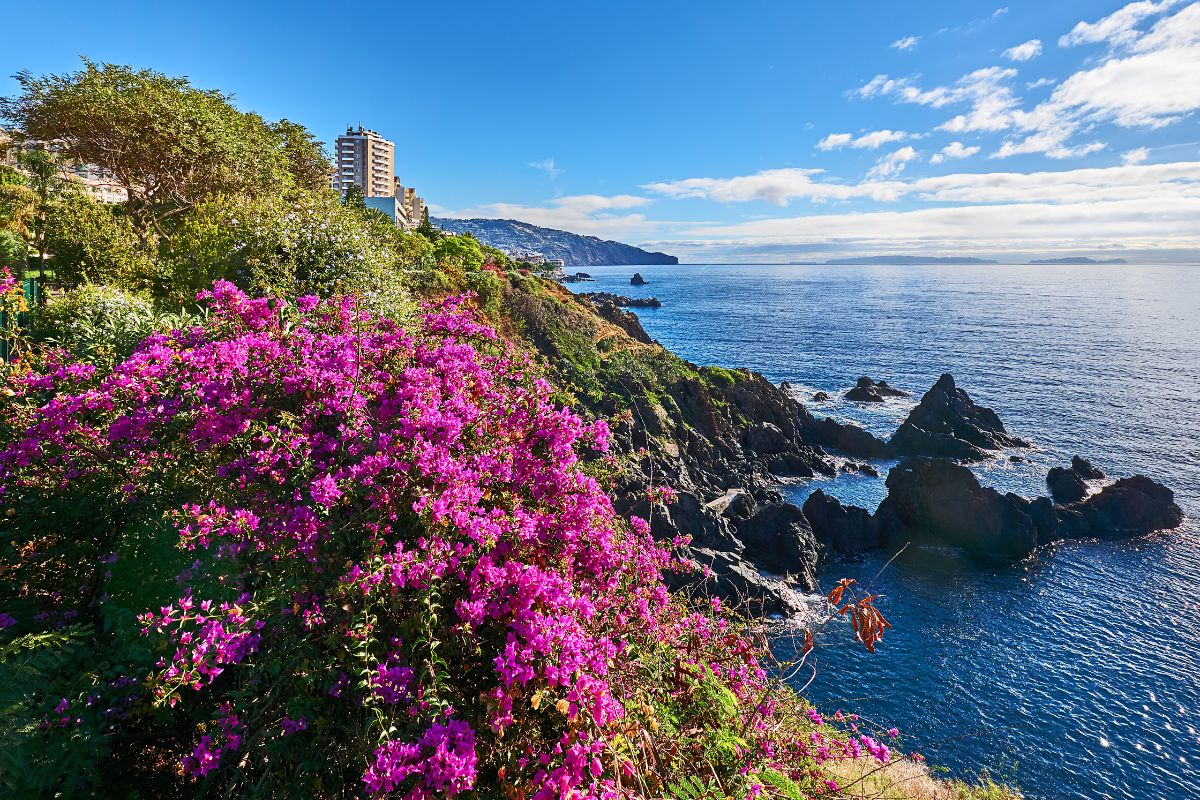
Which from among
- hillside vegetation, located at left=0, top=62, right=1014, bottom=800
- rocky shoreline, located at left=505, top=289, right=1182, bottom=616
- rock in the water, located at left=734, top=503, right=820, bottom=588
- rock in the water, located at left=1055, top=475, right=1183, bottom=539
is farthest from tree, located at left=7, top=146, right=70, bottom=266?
rock in the water, located at left=1055, top=475, right=1183, bottom=539

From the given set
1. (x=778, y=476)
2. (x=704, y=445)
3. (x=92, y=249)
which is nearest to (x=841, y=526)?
(x=778, y=476)

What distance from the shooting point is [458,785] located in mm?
3416

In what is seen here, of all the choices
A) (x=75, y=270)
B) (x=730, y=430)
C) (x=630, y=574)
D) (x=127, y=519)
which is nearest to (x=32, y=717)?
(x=127, y=519)

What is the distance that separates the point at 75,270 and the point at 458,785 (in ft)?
74.0

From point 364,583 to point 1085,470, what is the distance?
48.9m

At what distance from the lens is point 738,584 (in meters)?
23.1

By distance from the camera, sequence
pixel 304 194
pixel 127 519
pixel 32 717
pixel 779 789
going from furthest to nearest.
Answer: pixel 304 194 → pixel 127 519 → pixel 779 789 → pixel 32 717

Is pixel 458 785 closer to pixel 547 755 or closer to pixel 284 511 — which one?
pixel 547 755

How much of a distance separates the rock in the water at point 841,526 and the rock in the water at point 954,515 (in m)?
0.94

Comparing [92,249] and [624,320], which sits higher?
[92,249]

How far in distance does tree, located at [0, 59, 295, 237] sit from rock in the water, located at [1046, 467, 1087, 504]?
45982mm

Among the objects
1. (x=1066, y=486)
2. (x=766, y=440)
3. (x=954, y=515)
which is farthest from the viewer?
(x=766, y=440)

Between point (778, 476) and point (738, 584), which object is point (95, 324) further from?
point (778, 476)

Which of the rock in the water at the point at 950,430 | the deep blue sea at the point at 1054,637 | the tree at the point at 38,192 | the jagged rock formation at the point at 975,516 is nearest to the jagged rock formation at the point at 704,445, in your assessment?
the deep blue sea at the point at 1054,637
